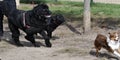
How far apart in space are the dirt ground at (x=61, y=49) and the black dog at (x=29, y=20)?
313 millimetres

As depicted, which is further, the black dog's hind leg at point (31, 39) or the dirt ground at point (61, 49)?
the black dog's hind leg at point (31, 39)

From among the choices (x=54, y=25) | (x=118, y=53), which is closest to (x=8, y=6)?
(x=54, y=25)

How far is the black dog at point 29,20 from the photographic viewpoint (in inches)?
428

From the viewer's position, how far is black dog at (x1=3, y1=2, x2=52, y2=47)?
35.7 feet

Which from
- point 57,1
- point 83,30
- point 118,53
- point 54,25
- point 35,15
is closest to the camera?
point 118,53

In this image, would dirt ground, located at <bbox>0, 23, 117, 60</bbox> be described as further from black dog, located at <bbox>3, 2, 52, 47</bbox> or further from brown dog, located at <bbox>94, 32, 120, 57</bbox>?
brown dog, located at <bbox>94, 32, 120, 57</bbox>

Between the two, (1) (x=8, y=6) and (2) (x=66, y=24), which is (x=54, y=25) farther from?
(2) (x=66, y=24)

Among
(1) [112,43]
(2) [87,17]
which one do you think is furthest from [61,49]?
(2) [87,17]

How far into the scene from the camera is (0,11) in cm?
1278

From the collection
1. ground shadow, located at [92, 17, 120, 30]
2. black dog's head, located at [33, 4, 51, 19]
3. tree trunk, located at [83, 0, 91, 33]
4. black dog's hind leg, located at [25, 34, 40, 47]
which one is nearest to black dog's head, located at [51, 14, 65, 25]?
black dog's hind leg, located at [25, 34, 40, 47]

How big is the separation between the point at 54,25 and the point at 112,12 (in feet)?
17.2

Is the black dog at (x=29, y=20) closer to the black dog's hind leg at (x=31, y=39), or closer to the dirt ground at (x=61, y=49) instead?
the black dog's hind leg at (x=31, y=39)

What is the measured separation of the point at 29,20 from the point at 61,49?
1.06 metres

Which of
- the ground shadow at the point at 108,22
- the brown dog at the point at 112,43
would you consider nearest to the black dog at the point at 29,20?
the brown dog at the point at 112,43
